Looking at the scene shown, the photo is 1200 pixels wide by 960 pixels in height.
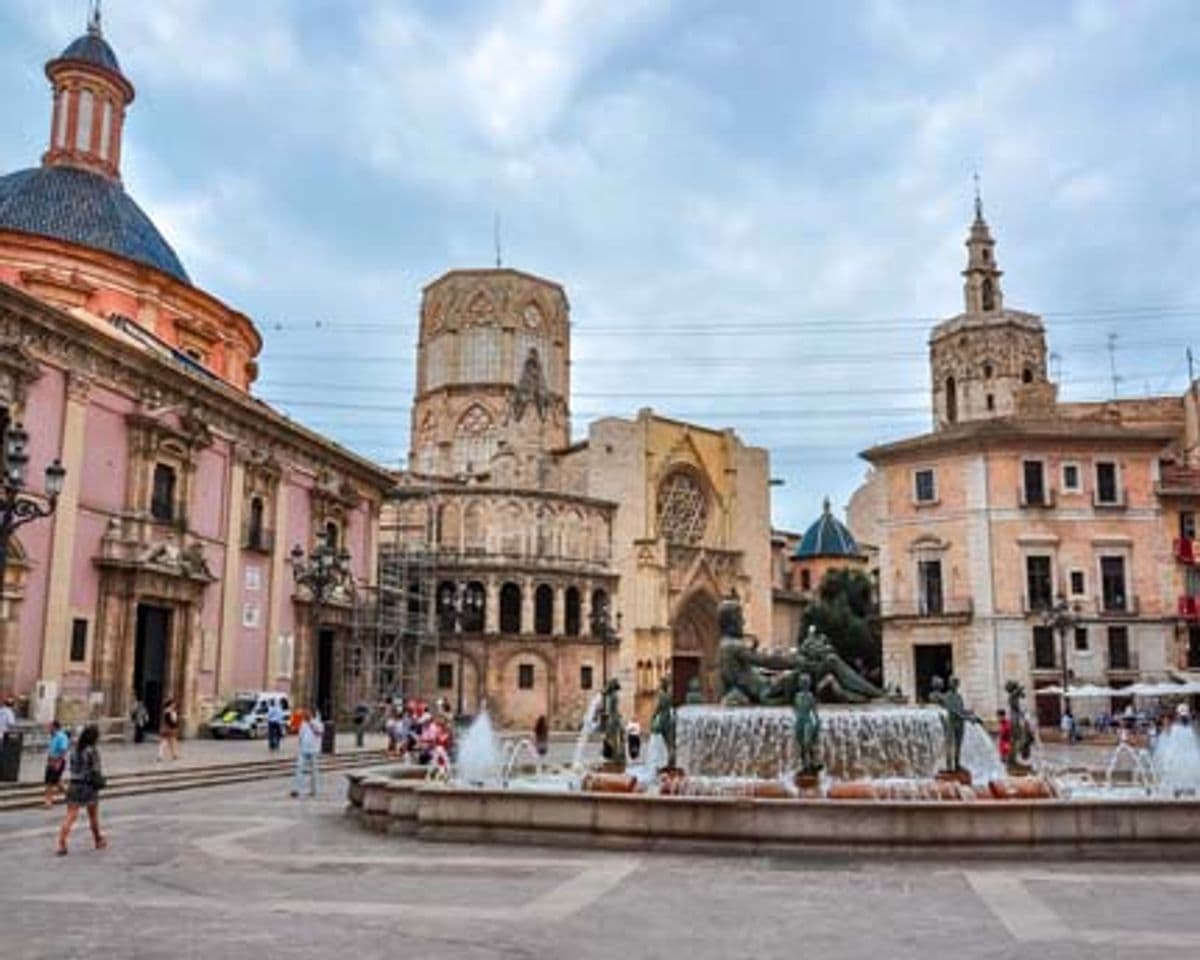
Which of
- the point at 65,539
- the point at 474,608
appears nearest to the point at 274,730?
the point at 65,539

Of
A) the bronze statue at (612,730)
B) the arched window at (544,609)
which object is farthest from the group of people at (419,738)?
the arched window at (544,609)

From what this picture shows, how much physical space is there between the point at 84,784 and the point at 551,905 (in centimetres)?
571

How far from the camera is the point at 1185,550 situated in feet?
131

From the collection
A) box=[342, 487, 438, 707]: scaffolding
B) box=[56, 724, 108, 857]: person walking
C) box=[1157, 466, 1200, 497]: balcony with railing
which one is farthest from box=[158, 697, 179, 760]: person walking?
box=[1157, 466, 1200, 497]: balcony with railing

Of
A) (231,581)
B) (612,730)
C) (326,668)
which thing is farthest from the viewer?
(326,668)

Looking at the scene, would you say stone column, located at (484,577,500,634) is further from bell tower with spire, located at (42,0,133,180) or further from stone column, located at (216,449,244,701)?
bell tower with spire, located at (42,0,133,180)

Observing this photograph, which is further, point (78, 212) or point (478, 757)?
A: point (78, 212)

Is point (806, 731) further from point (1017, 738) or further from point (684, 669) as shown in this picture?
point (684, 669)

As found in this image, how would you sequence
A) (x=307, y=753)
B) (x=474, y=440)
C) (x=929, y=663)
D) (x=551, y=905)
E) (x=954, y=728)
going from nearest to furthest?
(x=551, y=905)
(x=954, y=728)
(x=307, y=753)
(x=929, y=663)
(x=474, y=440)

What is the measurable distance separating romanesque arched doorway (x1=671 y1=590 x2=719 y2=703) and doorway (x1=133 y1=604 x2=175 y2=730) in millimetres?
29600

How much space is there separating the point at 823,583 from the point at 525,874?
168 feet

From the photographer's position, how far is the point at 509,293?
6738cm

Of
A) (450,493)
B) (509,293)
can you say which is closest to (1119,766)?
(450,493)

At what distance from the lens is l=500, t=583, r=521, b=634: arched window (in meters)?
50.8
